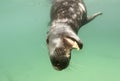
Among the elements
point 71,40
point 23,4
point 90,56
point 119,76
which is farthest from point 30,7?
point 71,40

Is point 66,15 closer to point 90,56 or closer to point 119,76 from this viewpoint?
point 119,76

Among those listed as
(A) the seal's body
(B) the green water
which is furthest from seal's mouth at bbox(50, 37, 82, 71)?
(B) the green water

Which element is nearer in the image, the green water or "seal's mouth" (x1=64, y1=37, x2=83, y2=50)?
"seal's mouth" (x1=64, y1=37, x2=83, y2=50)

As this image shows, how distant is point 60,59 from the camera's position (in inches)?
103

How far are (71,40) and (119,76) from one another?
7.62 metres

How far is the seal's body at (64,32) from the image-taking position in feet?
8.65

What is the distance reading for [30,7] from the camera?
14312 millimetres

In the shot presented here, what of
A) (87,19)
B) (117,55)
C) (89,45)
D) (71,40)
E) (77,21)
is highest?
(71,40)

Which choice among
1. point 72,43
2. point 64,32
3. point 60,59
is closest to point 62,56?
point 60,59

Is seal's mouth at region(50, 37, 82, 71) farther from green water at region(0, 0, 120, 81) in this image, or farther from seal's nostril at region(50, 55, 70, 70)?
green water at region(0, 0, 120, 81)

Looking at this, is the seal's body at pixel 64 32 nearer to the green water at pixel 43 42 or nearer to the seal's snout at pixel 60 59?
the seal's snout at pixel 60 59

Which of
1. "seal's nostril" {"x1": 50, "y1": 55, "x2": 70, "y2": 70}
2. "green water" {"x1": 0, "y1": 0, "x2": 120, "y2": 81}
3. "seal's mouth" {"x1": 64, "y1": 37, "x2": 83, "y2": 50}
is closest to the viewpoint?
"seal's nostril" {"x1": 50, "y1": 55, "x2": 70, "y2": 70}

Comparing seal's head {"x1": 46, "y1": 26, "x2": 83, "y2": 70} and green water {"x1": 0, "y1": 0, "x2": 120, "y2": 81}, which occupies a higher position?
seal's head {"x1": 46, "y1": 26, "x2": 83, "y2": 70}

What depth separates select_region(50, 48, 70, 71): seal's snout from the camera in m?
2.61
